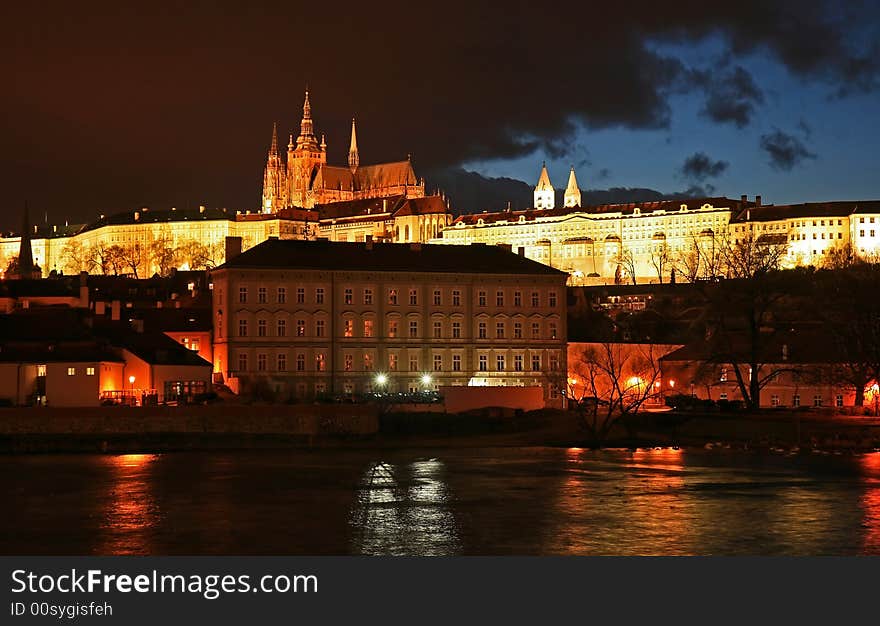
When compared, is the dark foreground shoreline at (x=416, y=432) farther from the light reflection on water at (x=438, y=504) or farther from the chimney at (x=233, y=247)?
the chimney at (x=233, y=247)

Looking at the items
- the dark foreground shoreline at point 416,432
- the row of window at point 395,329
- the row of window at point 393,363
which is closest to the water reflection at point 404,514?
the dark foreground shoreline at point 416,432

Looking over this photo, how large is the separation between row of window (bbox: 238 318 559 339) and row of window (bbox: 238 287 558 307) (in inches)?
38.7

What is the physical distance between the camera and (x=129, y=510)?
34.8 meters

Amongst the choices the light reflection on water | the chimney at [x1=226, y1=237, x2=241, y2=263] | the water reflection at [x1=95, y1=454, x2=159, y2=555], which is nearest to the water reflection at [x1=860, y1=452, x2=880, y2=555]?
the light reflection on water

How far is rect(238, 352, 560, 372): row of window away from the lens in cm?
7031

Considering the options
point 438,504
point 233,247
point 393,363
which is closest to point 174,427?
point 438,504

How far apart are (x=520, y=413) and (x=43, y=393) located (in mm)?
20812

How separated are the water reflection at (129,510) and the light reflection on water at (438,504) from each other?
49mm

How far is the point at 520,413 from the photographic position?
208 feet

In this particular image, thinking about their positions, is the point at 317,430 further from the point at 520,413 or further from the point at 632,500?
the point at 632,500

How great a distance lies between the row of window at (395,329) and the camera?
70500 millimetres

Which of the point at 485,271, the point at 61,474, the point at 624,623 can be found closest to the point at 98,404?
the point at 61,474

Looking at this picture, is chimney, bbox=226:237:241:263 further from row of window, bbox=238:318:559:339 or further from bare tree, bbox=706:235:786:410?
bare tree, bbox=706:235:786:410

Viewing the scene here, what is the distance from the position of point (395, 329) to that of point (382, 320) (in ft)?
2.74
